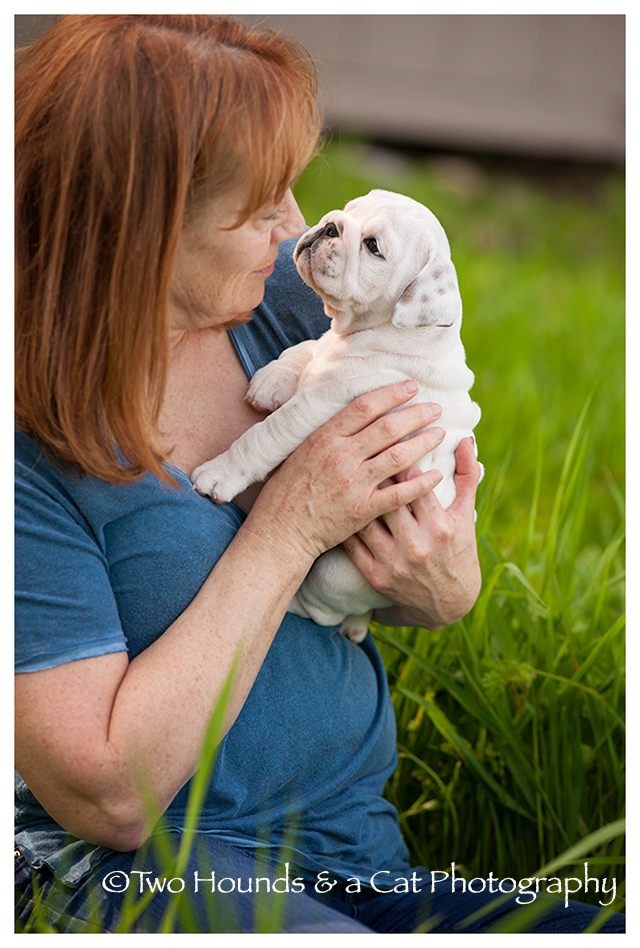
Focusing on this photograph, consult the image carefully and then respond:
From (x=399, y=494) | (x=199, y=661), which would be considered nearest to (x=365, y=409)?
(x=399, y=494)

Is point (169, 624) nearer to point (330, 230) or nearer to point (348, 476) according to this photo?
point (348, 476)

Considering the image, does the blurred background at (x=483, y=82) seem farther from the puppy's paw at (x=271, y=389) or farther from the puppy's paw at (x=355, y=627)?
the puppy's paw at (x=355, y=627)

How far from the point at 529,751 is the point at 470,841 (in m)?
0.24

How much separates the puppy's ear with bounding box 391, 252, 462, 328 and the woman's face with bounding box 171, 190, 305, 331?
219 millimetres

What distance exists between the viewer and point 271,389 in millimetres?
1484

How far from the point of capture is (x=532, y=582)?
214 centimetres

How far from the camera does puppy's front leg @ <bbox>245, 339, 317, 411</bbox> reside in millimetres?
1484

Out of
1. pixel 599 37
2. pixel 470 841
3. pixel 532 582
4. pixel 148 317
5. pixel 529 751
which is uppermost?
pixel 599 37

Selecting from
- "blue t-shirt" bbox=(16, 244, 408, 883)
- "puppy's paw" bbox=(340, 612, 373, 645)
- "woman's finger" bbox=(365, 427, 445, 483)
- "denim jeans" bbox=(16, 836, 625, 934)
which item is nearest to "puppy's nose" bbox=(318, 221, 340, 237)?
"blue t-shirt" bbox=(16, 244, 408, 883)

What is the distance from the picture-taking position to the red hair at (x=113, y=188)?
1141 mm

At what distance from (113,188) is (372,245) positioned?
0.45 metres

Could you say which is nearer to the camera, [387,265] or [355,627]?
[387,265]
